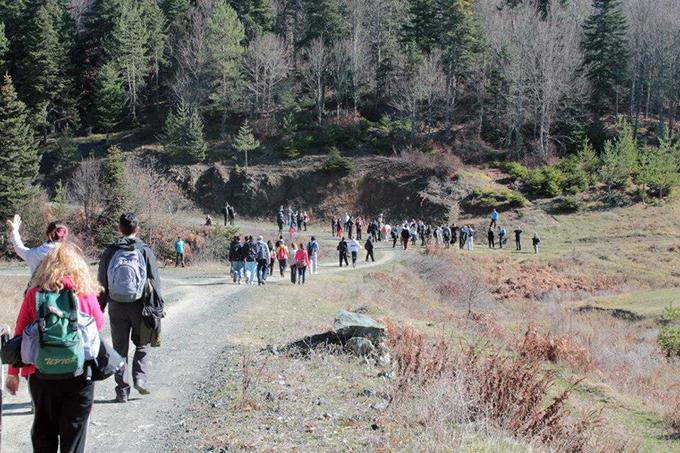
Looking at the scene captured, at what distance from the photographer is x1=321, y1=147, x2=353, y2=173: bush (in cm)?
5256

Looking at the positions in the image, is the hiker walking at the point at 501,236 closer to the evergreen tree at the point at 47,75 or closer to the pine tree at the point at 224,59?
the pine tree at the point at 224,59

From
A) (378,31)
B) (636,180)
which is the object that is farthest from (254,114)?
(636,180)

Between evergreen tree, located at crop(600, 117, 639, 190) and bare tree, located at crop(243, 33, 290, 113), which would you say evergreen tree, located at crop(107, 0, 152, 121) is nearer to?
bare tree, located at crop(243, 33, 290, 113)

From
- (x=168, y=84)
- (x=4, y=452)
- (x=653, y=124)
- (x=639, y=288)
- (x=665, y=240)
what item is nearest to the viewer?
(x=4, y=452)

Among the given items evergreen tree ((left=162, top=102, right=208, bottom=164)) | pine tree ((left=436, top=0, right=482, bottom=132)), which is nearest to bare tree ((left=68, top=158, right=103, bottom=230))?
evergreen tree ((left=162, top=102, right=208, bottom=164))

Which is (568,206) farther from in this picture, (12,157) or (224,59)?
(12,157)

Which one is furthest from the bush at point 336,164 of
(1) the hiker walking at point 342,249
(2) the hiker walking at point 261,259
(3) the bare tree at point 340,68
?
(2) the hiker walking at point 261,259

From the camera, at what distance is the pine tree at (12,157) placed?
38406 millimetres

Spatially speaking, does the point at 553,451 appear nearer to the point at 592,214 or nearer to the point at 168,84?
the point at 592,214

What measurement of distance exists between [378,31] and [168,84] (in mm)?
22937

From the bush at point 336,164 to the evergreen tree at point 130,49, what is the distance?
22815 millimetres

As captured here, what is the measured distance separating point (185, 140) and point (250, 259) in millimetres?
35885

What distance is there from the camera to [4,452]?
6090 millimetres

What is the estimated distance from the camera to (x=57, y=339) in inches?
173
